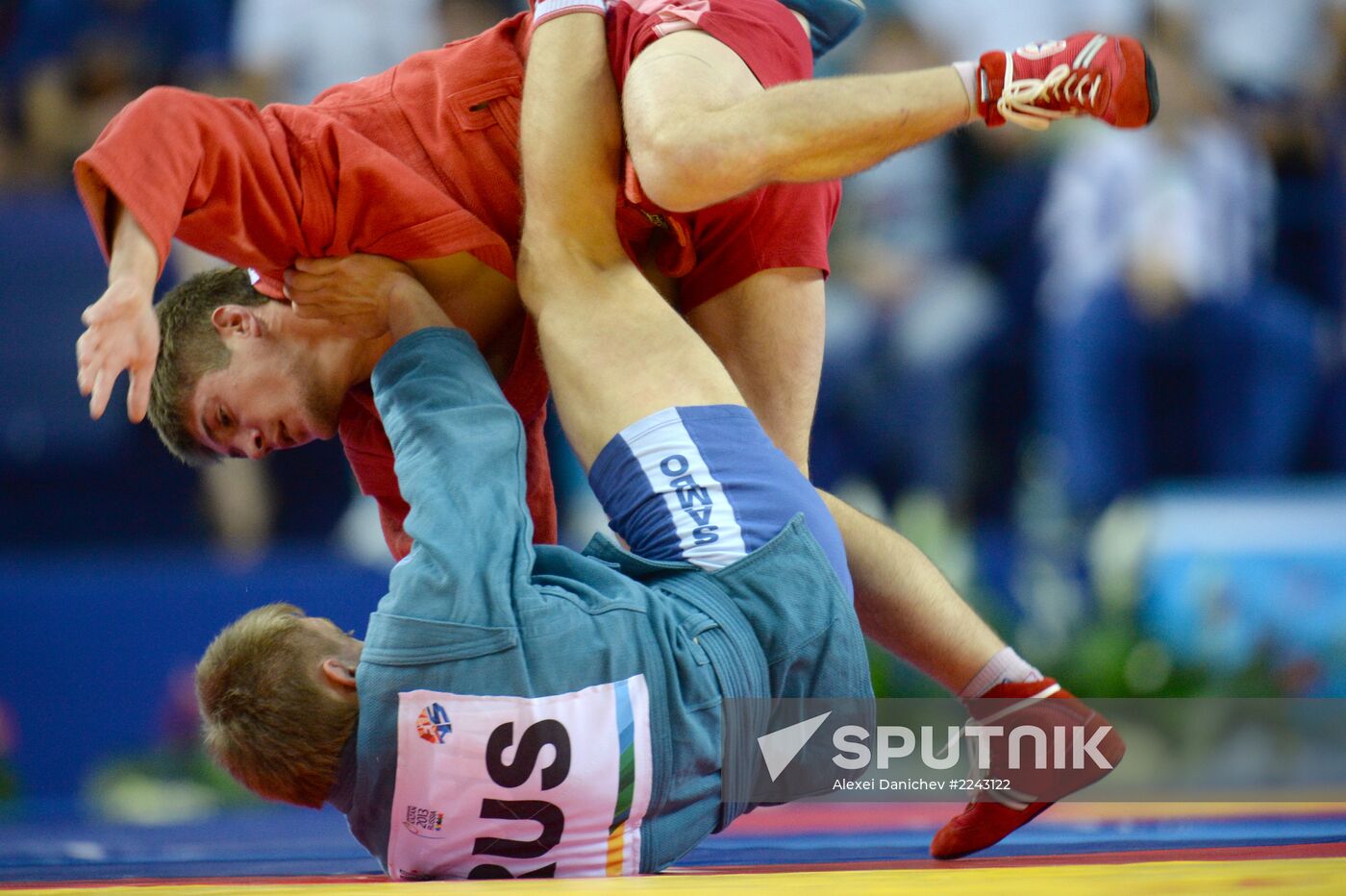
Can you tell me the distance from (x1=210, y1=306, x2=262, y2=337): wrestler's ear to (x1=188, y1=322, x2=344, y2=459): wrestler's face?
18 mm

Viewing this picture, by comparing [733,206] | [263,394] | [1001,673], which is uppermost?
[733,206]

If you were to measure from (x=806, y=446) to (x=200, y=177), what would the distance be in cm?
102

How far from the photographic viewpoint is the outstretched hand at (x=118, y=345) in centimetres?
153

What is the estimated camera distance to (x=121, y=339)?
1.55 metres

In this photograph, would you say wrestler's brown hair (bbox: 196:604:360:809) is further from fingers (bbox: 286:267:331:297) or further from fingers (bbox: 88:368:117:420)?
fingers (bbox: 286:267:331:297)

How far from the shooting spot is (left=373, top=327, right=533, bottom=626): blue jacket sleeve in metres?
1.61

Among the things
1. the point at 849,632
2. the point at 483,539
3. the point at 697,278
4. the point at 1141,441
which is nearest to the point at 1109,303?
the point at 1141,441

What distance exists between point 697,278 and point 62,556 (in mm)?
2566

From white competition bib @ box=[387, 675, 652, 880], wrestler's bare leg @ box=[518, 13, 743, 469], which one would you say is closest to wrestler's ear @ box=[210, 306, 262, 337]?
wrestler's bare leg @ box=[518, 13, 743, 469]

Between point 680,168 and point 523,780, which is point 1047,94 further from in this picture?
point 523,780

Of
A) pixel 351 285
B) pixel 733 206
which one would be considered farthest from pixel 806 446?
pixel 351 285

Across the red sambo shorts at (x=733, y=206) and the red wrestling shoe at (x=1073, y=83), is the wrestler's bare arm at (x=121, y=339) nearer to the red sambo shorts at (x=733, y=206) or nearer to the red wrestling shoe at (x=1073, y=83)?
the red sambo shorts at (x=733, y=206)

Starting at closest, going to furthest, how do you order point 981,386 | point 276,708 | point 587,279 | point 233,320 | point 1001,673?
point 276,708 < point 587,279 < point 1001,673 < point 233,320 < point 981,386

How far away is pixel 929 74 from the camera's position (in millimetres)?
1886
